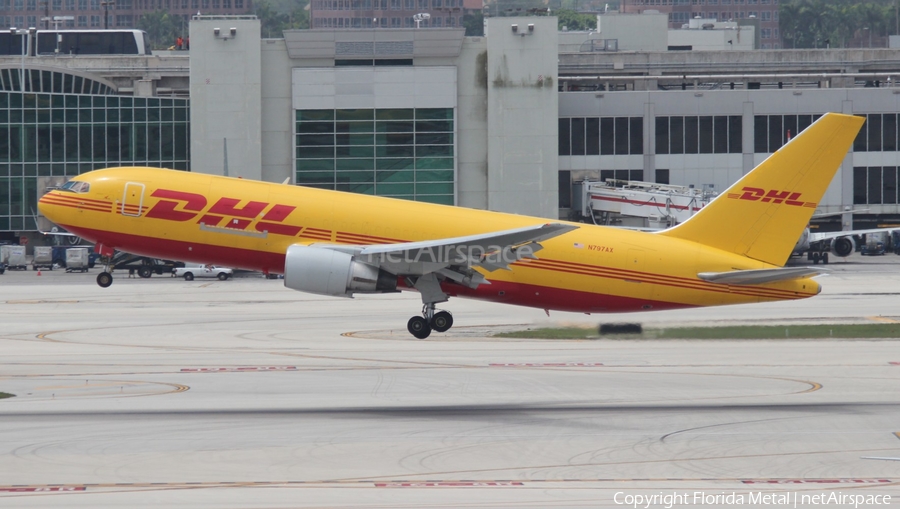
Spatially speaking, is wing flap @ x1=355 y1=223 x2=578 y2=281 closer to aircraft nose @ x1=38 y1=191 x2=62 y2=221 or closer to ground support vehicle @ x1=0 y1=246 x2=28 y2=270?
aircraft nose @ x1=38 y1=191 x2=62 y2=221

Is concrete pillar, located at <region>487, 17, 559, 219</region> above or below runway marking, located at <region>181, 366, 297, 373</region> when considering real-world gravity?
above

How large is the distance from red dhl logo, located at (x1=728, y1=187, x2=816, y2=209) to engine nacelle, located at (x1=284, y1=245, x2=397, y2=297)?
1406 cm

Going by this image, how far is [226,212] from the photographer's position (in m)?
37.3

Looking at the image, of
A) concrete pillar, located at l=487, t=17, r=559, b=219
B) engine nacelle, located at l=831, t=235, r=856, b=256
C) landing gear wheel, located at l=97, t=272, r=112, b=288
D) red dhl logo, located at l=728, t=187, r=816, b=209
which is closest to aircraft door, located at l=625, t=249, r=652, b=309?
red dhl logo, located at l=728, t=187, r=816, b=209

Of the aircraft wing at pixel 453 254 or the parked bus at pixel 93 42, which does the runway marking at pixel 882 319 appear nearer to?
the aircraft wing at pixel 453 254

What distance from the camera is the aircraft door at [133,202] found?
37.6m

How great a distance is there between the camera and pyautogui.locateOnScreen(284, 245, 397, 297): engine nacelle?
3578cm

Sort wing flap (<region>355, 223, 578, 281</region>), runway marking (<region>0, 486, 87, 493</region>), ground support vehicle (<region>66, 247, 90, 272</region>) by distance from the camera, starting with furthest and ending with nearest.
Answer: ground support vehicle (<region>66, 247, 90, 272</region>) → wing flap (<region>355, 223, 578, 281</region>) → runway marking (<region>0, 486, 87, 493</region>)

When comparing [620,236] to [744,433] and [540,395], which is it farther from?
[744,433]

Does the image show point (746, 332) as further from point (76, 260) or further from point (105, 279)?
point (76, 260)

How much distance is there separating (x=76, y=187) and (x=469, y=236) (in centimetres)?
1457

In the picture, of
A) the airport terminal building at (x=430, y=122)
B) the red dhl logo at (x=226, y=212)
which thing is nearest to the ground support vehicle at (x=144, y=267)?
the airport terminal building at (x=430, y=122)

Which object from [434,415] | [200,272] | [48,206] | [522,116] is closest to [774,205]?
[434,415]

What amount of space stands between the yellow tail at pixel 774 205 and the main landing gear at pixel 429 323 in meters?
9.53
